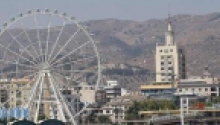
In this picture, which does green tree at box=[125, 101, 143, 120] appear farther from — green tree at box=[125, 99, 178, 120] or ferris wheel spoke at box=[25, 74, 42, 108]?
ferris wheel spoke at box=[25, 74, 42, 108]

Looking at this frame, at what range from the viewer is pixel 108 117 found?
199375 mm

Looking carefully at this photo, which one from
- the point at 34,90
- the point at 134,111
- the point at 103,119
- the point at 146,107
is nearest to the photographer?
the point at 34,90

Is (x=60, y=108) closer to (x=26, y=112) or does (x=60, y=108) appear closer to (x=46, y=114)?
(x=26, y=112)

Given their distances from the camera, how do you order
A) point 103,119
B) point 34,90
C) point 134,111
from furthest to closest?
point 103,119
point 134,111
point 34,90

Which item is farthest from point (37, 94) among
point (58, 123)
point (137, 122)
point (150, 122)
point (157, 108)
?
point (157, 108)

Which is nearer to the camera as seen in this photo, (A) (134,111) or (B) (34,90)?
(B) (34,90)

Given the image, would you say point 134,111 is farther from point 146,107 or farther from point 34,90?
point 34,90

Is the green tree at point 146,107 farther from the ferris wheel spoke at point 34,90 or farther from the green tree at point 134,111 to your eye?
the ferris wheel spoke at point 34,90

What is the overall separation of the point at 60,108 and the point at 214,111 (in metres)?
39.1

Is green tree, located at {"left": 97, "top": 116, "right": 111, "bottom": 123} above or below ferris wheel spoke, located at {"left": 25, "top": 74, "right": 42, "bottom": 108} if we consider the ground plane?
below

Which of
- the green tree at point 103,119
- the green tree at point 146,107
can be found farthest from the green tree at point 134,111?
the green tree at point 103,119

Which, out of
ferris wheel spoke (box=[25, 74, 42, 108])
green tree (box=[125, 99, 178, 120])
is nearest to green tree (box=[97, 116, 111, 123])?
green tree (box=[125, 99, 178, 120])

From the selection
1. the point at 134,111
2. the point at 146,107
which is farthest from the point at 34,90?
the point at 134,111

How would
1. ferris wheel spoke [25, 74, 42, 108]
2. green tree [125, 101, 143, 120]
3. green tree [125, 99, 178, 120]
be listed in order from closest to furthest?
ferris wheel spoke [25, 74, 42, 108], green tree [125, 99, 178, 120], green tree [125, 101, 143, 120]
